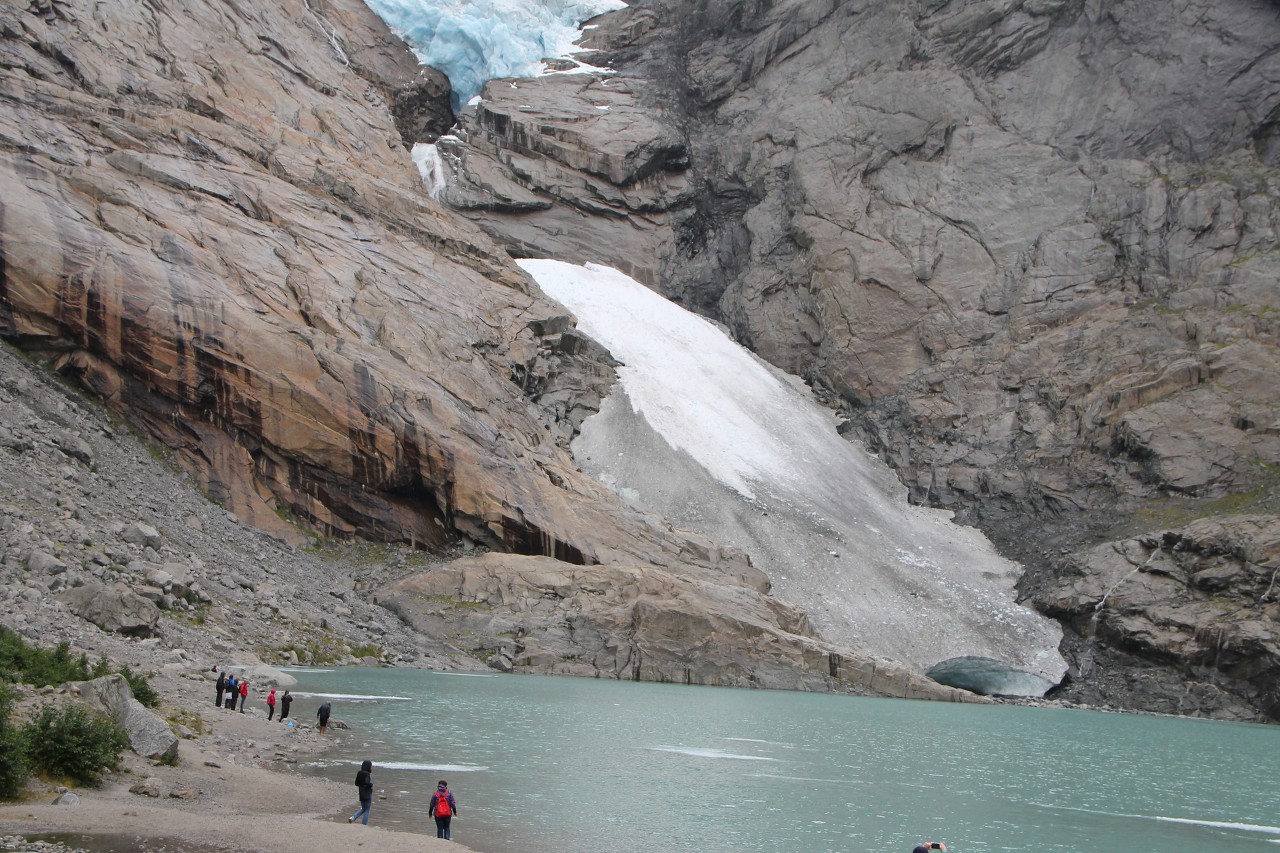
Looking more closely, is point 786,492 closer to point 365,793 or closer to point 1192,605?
point 1192,605

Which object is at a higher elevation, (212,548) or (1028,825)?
(212,548)

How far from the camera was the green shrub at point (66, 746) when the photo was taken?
13773 millimetres

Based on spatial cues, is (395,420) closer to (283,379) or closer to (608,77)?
(283,379)

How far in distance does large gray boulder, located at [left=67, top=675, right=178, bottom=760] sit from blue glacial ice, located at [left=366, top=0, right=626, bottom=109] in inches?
3113

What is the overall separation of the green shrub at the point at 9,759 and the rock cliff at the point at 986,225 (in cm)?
4751

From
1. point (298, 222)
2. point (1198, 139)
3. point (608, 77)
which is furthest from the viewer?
point (608, 77)

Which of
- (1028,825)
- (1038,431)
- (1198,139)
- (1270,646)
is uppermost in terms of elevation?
(1198,139)

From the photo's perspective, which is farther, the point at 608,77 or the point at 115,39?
the point at 608,77

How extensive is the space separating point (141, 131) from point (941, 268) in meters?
49.4

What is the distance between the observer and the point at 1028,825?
20.3m

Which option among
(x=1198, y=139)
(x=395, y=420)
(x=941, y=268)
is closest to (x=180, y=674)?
(x=395, y=420)

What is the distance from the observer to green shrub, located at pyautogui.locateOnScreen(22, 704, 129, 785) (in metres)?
13.8

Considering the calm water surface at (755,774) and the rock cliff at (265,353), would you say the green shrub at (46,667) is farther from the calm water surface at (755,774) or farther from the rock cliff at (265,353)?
the rock cliff at (265,353)

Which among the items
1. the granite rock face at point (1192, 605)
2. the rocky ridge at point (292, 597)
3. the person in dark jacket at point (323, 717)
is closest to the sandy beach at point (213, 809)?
the person in dark jacket at point (323, 717)
